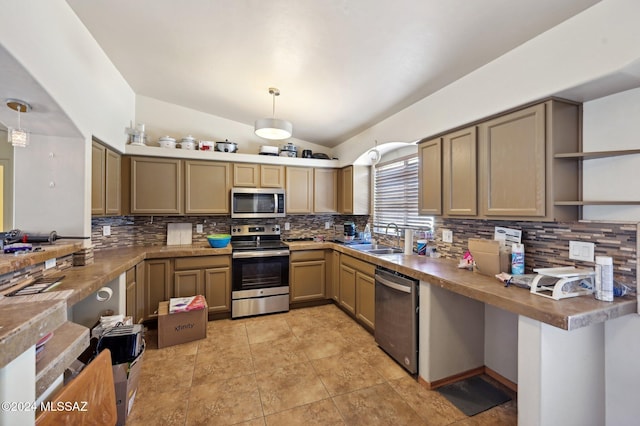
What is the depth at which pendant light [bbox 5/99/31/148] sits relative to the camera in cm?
159

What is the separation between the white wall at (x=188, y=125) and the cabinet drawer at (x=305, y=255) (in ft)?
5.48

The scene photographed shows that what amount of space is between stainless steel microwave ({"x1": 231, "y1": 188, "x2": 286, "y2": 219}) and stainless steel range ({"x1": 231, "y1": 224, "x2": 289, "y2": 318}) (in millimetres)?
433

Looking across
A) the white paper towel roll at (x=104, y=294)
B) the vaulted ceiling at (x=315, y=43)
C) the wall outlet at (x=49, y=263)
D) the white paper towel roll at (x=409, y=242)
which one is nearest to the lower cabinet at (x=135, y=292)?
the white paper towel roll at (x=104, y=294)

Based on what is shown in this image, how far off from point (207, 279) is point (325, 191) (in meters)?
2.05

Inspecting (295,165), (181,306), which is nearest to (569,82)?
(295,165)

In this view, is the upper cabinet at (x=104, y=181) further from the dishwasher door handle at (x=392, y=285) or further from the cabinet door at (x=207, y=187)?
the dishwasher door handle at (x=392, y=285)

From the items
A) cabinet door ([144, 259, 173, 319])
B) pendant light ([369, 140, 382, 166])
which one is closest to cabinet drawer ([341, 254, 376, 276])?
pendant light ([369, 140, 382, 166])

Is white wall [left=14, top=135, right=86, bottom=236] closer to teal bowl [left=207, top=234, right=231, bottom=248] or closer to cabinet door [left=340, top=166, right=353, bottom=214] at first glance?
teal bowl [left=207, top=234, right=231, bottom=248]

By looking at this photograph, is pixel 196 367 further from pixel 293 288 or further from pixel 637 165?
pixel 637 165

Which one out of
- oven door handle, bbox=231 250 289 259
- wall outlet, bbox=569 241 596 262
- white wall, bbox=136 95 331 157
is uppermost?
white wall, bbox=136 95 331 157

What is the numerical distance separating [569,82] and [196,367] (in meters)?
3.32

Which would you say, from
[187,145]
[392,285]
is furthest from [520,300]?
[187,145]

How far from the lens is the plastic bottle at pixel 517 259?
184 centimetres

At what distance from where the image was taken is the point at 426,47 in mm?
1843
